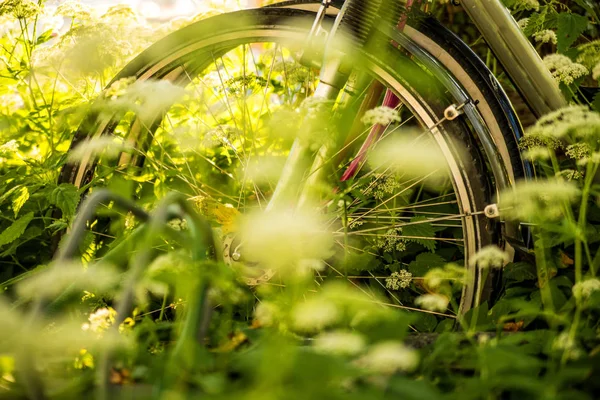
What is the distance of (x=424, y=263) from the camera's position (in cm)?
171

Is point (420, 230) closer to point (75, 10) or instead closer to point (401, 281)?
point (401, 281)

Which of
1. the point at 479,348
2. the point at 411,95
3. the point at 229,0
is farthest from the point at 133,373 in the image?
the point at 229,0

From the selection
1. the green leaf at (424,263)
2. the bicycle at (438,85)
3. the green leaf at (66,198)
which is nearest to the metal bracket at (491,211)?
the bicycle at (438,85)

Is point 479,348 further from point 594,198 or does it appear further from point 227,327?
point 594,198

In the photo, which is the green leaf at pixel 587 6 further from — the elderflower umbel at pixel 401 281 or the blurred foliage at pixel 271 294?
the elderflower umbel at pixel 401 281

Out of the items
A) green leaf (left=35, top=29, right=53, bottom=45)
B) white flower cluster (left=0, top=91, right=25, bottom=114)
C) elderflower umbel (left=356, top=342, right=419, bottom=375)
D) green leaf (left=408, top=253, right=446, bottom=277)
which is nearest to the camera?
elderflower umbel (left=356, top=342, right=419, bottom=375)

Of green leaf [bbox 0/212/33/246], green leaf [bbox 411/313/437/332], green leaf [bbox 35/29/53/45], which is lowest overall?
green leaf [bbox 411/313/437/332]

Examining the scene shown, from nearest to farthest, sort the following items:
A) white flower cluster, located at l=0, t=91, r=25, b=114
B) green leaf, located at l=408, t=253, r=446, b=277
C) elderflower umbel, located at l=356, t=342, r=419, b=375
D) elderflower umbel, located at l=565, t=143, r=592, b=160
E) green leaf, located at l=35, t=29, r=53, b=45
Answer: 1. elderflower umbel, located at l=356, t=342, r=419, b=375
2. elderflower umbel, located at l=565, t=143, r=592, b=160
3. green leaf, located at l=408, t=253, r=446, b=277
4. green leaf, located at l=35, t=29, r=53, b=45
5. white flower cluster, located at l=0, t=91, r=25, b=114

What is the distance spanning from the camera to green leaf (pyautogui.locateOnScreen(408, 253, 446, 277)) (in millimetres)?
1697

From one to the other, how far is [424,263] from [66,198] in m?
1.00

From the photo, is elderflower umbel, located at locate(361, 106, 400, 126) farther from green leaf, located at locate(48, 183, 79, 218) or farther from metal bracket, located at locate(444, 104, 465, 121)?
green leaf, located at locate(48, 183, 79, 218)

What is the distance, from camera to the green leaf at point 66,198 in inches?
61.6

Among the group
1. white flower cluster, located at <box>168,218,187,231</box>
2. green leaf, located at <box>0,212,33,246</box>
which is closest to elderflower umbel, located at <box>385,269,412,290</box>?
white flower cluster, located at <box>168,218,187,231</box>

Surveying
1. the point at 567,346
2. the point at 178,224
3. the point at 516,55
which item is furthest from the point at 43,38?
the point at 567,346
